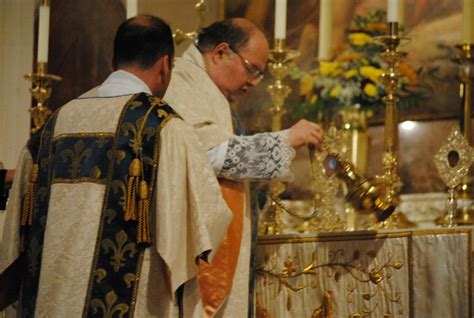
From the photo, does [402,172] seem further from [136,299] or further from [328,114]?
[136,299]

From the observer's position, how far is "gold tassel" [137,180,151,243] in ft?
10.8

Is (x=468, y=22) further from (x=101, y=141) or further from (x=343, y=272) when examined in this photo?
(x=101, y=141)

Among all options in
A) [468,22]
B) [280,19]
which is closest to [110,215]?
[280,19]

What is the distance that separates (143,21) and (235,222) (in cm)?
76

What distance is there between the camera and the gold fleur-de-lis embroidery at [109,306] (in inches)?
131

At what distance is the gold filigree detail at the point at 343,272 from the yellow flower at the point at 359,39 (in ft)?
5.60

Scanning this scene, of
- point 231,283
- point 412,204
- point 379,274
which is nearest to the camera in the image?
point 231,283

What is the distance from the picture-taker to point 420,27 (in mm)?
5727

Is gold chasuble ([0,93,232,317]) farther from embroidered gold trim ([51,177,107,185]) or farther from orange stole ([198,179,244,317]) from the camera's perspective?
orange stole ([198,179,244,317])

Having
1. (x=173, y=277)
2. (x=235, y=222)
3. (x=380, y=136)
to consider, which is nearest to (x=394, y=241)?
(x=235, y=222)

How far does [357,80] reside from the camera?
5570 millimetres

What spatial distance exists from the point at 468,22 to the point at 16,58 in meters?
2.35

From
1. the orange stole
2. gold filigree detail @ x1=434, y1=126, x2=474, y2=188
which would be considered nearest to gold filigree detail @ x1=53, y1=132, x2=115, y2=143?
the orange stole

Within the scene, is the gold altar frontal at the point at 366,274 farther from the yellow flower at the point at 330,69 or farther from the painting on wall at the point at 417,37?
the yellow flower at the point at 330,69
